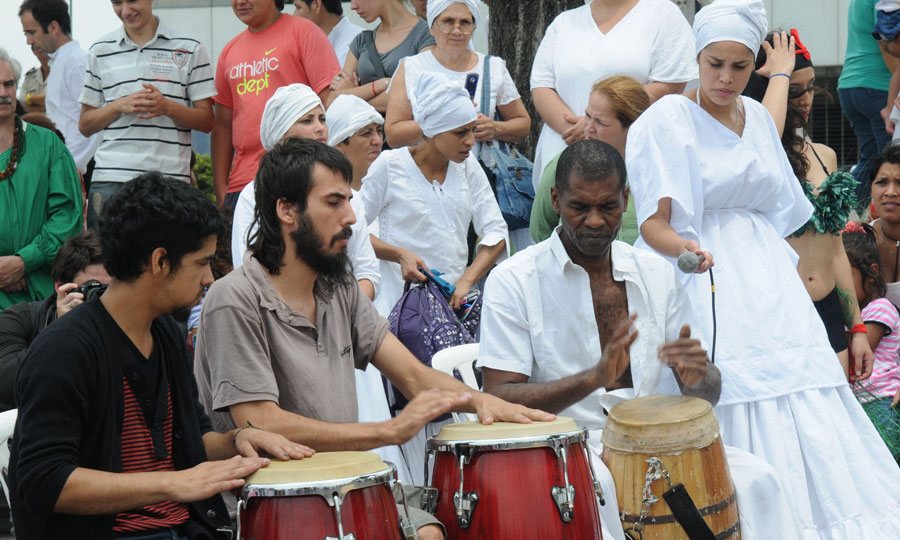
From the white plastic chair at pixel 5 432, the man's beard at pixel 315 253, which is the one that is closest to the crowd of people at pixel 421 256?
the man's beard at pixel 315 253

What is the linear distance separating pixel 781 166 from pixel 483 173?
1846mm

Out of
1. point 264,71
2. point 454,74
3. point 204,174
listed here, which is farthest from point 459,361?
point 204,174

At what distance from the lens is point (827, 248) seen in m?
6.20

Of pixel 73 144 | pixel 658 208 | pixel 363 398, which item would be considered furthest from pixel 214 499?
pixel 73 144

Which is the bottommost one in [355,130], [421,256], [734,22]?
[421,256]

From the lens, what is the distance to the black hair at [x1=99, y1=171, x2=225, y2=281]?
11.1 feet

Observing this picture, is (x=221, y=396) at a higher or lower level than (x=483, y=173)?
lower

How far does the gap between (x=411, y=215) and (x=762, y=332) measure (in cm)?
216

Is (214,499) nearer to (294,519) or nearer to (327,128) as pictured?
(294,519)

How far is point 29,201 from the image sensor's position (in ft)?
21.3

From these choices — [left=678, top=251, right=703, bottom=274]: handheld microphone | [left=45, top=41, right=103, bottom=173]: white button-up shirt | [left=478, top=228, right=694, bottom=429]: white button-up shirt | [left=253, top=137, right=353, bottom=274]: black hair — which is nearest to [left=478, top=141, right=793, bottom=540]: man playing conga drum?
[left=478, top=228, right=694, bottom=429]: white button-up shirt

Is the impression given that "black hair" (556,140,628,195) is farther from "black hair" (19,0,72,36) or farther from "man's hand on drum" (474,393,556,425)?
"black hair" (19,0,72,36)

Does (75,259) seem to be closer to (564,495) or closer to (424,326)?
(424,326)

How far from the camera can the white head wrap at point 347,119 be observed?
247 inches
